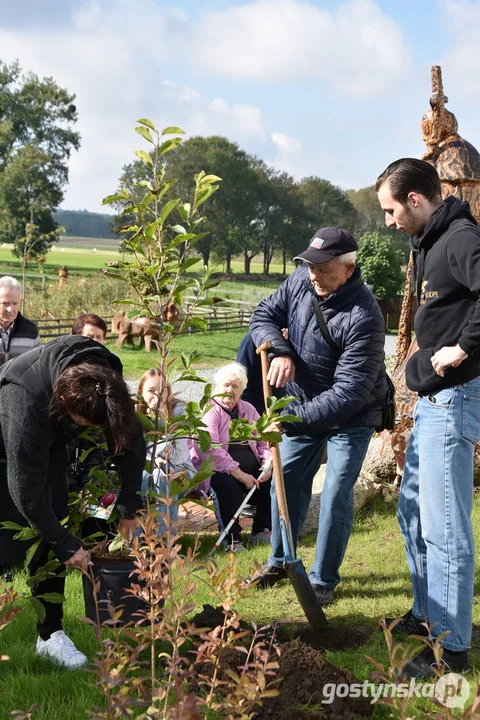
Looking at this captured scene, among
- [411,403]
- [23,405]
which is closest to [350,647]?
[23,405]

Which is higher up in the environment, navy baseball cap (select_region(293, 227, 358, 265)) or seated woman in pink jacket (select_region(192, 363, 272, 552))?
navy baseball cap (select_region(293, 227, 358, 265))

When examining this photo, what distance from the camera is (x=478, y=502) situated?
20.0ft

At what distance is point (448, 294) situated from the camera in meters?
2.92

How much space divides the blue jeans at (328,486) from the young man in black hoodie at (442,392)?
0.79 metres

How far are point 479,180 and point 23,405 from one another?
18.1 feet

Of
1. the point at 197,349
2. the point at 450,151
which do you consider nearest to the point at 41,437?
the point at 450,151

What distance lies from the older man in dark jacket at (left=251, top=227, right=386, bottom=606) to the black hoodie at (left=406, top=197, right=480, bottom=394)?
0.62 m

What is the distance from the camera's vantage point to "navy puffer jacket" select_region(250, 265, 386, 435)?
12.1ft

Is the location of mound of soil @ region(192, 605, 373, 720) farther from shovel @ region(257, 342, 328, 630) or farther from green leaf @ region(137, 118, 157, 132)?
green leaf @ region(137, 118, 157, 132)

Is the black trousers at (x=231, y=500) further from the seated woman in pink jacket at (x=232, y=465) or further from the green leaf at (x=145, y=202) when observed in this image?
the green leaf at (x=145, y=202)

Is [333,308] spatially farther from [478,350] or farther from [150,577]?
[150,577]

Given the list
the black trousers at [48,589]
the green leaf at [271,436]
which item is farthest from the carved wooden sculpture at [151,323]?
the black trousers at [48,589]

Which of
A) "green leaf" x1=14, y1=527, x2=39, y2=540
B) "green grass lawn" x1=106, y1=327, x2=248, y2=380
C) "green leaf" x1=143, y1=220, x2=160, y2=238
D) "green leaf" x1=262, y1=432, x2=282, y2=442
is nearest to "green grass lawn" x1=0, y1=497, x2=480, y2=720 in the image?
"green leaf" x1=14, y1=527, x2=39, y2=540

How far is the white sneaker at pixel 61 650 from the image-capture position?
309cm
